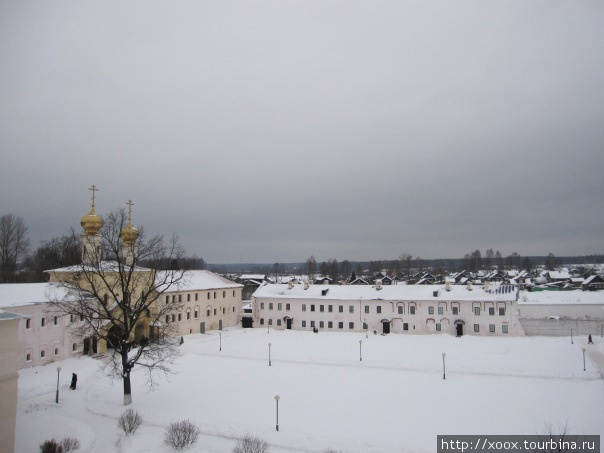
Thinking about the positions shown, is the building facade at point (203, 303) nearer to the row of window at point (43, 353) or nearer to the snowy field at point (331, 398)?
the snowy field at point (331, 398)

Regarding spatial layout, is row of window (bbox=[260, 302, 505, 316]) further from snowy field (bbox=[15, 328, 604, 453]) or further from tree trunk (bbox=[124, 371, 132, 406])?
tree trunk (bbox=[124, 371, 132, 406])

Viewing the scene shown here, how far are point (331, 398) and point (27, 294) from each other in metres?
21.7

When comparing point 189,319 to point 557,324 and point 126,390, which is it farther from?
point 557,324

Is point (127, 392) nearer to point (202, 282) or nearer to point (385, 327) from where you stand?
point (202, 282)

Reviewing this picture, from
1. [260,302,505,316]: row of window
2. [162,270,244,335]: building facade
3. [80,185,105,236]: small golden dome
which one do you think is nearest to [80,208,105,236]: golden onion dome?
[80,185,105,236]: small golden dome

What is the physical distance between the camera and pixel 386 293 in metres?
47.5

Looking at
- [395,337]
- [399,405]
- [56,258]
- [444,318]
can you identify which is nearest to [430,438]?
[399,405]

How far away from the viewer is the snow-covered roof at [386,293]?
44.2 metres

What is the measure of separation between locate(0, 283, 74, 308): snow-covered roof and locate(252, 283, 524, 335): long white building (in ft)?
76.8

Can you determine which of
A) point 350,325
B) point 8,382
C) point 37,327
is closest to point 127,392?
point 8,382

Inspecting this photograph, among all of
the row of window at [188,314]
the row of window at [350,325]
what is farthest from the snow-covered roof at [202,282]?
the row of window at [350,325]

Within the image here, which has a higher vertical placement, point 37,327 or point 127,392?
point 37,327

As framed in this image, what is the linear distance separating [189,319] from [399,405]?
28.6 meters

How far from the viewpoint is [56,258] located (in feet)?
202
